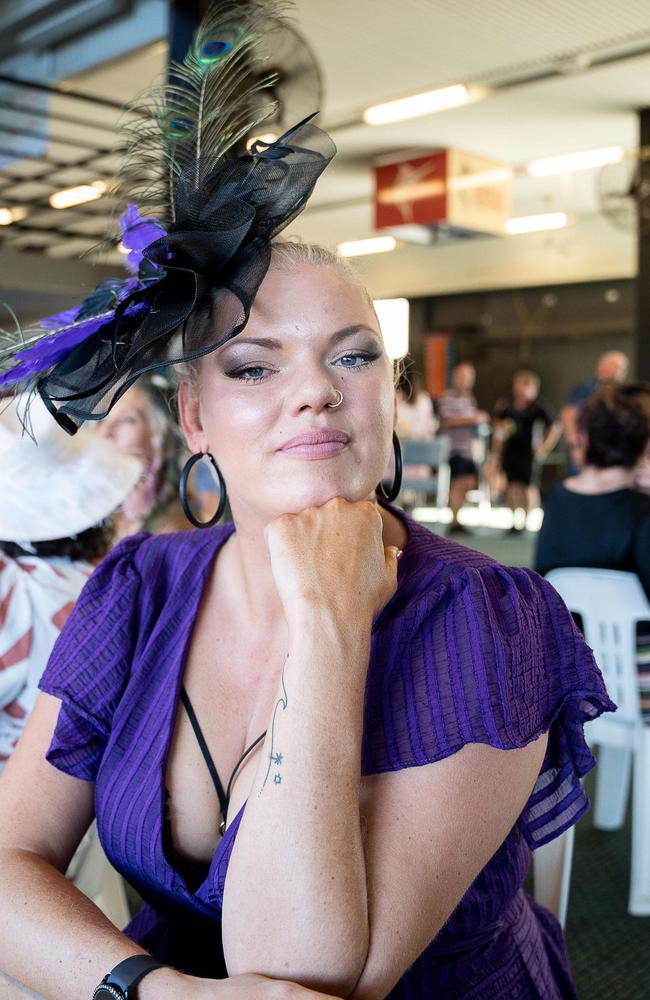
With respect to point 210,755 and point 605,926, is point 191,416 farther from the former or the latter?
point 605,926

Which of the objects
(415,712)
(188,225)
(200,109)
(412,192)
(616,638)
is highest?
(412,192)

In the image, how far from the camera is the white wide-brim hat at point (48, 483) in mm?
1910

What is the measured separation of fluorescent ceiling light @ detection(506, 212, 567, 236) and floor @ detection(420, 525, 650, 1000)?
1097 centimetres

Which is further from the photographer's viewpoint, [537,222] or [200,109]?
[537,222]

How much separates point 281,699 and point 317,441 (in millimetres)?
318

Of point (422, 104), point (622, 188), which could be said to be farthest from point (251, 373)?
point (422, 104)

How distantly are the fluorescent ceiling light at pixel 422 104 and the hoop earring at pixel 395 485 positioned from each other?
6889mm

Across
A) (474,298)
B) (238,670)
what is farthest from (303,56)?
(474,298)

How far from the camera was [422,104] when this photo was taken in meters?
7.83

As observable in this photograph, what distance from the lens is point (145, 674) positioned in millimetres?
1325

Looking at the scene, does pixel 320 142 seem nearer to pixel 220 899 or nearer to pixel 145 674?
pixel 145 674

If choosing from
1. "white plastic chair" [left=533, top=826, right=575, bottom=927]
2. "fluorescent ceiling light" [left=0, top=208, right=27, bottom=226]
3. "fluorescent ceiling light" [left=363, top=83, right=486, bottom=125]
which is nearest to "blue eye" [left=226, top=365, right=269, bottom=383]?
"white plastic chair" [left=533, top=826, right=575, bottom=927]

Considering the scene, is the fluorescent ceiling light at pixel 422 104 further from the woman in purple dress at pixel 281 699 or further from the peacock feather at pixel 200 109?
the woman in purple dress at pixel 281 699

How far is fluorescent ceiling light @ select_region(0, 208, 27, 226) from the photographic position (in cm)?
528
